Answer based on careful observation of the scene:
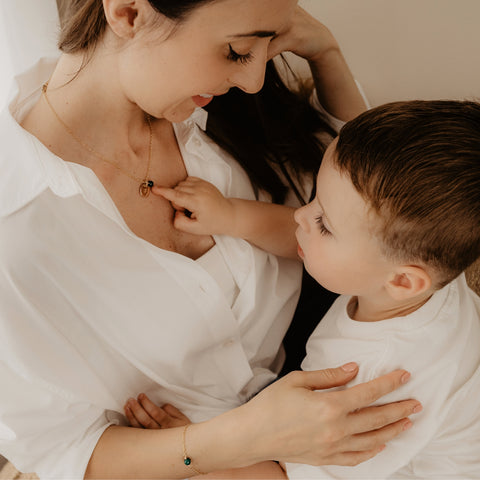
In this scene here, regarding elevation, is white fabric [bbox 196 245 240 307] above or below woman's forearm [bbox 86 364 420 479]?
above

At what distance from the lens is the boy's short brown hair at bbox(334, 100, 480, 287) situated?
2.74 ft

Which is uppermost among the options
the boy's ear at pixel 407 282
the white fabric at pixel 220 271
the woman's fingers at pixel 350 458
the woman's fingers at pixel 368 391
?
the white fabric at pixel 220 271

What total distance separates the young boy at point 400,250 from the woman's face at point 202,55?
0.66 feet

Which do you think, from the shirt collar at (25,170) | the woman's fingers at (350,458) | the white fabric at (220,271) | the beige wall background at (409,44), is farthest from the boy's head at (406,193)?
the beige wall background at (409,44)

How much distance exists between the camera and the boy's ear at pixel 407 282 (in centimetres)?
92

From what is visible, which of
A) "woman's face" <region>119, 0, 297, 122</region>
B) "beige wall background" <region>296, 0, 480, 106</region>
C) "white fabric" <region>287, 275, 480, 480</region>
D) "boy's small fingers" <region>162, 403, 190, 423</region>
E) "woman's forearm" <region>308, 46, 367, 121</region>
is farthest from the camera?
"beige wall background" <region>296, 0, 480, 106</region>

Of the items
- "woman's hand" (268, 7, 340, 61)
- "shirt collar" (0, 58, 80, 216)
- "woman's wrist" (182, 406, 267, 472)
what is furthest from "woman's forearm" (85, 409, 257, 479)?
"woman's hand" (268, 7, 340, 61)

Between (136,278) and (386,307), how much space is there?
1.66 feet

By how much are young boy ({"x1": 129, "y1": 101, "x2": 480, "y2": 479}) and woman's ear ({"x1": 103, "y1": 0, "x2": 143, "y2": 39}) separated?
0.33 metres

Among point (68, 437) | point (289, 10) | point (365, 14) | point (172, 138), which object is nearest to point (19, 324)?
point (68, 437)

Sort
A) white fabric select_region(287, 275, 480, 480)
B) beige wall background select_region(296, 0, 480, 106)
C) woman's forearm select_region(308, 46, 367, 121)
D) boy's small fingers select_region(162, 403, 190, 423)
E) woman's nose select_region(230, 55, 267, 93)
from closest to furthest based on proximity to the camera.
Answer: woman's nose select_region(230, 55, 267, 93) → white fabric select_region(287, 275, 480, 480) → boy's small fingers select_region(162, 403, 190, 423) → woman's forearm select_region(308, 46, 367, 121) → beige wall background select_region(296, 0, 480, 106)

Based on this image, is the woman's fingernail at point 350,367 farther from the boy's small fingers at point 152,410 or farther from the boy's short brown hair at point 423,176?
the boy's small fingers at point 152,410

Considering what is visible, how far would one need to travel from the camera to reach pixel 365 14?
4.99ft

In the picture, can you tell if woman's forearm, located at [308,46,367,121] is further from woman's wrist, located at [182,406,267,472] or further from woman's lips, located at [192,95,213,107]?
woman's wrist, located at [182,406,267,472]
